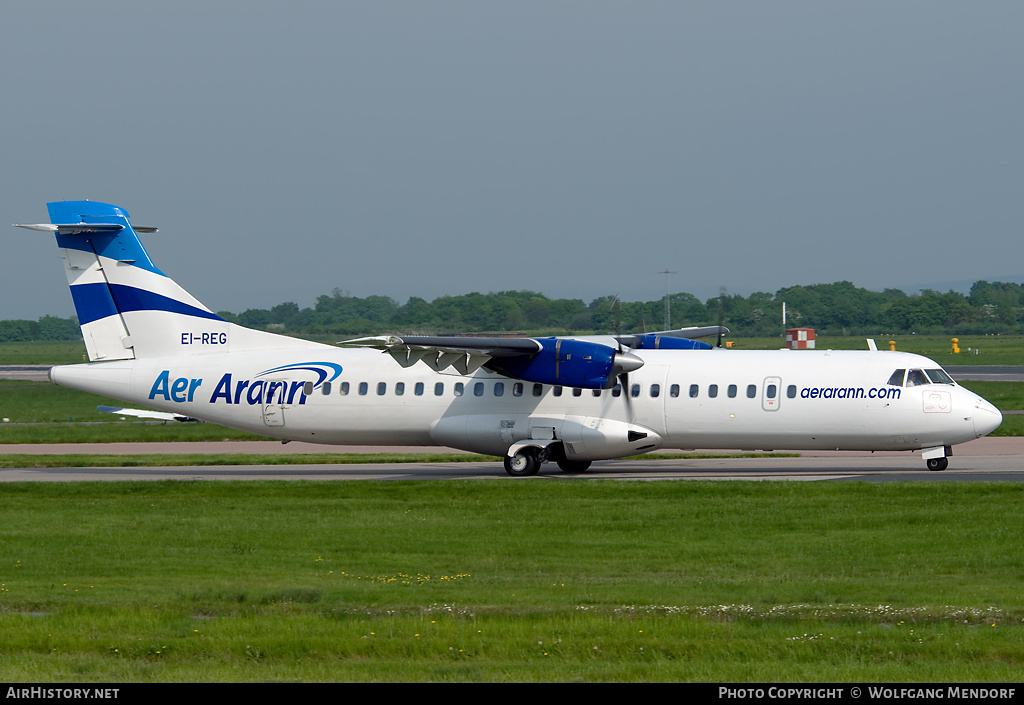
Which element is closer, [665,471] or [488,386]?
[488,386]

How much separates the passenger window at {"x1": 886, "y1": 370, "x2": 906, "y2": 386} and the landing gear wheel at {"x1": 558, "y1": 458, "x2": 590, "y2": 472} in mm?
7543

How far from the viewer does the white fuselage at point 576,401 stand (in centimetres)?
2555

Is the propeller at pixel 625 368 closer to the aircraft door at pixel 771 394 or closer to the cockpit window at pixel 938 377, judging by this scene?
the aircraft door at pixel 771 394

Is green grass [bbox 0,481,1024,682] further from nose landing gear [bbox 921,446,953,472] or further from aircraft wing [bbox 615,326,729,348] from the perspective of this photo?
aircraft wing [bbox 615,326,729,348]

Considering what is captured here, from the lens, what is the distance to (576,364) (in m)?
26.2

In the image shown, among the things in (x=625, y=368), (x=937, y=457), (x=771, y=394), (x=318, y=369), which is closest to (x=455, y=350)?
(x=625, y=368)

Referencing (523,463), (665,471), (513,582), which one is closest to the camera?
(513,582)

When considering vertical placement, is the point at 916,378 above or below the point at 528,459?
above

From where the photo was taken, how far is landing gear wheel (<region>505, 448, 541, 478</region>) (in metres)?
27.0

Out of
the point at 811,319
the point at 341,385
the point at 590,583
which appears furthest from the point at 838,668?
the point at 811,319

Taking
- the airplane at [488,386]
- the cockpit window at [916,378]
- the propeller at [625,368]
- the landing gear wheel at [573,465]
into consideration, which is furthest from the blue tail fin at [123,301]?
the cockpit window at [916,378]

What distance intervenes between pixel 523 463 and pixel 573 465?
6.36 feet

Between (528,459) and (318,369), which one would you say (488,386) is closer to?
(528,459)

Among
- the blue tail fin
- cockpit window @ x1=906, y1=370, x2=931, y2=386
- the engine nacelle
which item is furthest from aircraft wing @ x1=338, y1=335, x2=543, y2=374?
cockpit window @ x1=906, y1=370, x2=931, y2=386
